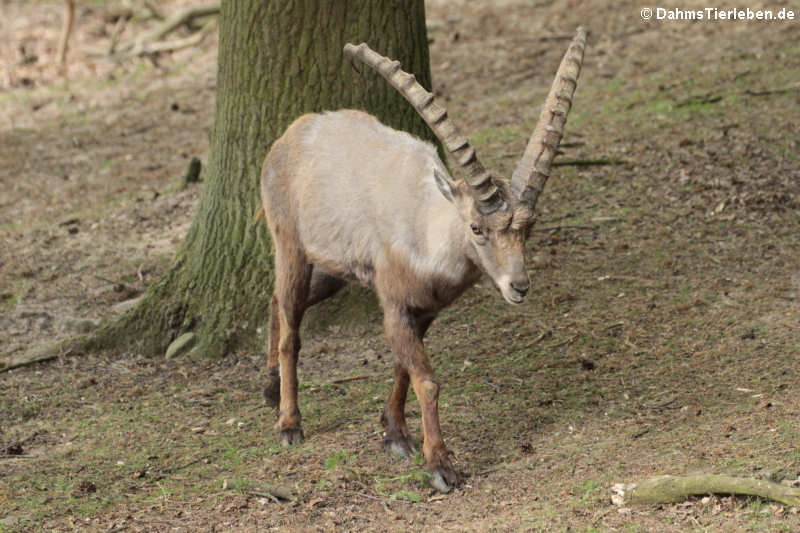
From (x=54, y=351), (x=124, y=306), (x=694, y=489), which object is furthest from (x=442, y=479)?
(x=124, y=306)

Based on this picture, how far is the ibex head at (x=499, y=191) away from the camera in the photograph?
16.8 feet

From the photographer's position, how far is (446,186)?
5.31 m

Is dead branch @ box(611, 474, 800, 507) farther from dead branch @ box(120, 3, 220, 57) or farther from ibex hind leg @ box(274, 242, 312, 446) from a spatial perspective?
dead branch @ box(120, 3, 220, 57)

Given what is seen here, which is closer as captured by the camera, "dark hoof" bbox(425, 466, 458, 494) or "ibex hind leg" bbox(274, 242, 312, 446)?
"dark hoof" bbox(425, 466, 458, 494)

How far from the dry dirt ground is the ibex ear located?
5.13 ft

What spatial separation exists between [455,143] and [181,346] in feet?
11.4

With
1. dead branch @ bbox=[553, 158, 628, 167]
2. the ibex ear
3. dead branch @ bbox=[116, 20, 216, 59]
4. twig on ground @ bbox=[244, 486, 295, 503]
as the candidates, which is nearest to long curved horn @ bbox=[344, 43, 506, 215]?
the ibex ear

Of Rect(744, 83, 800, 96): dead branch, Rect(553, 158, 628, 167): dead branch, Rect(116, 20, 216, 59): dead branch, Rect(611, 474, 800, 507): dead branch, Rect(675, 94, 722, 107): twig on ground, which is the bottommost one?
Result: Rect(611, 474, 800, 507): dead branch

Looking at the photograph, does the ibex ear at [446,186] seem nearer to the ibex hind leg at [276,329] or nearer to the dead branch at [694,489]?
the ibex hind leg at [276,329]

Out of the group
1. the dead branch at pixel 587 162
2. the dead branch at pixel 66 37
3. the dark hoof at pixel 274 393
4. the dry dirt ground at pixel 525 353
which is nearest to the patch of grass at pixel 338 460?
the dry dirt ground at pixel 525 353

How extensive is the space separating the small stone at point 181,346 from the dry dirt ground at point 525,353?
91mm

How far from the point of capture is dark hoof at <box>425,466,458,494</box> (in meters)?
5.45

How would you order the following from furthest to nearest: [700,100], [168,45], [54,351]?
[168,45] → [700,100] → [54,351]

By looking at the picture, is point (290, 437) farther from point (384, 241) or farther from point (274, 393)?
point (384, 241)
